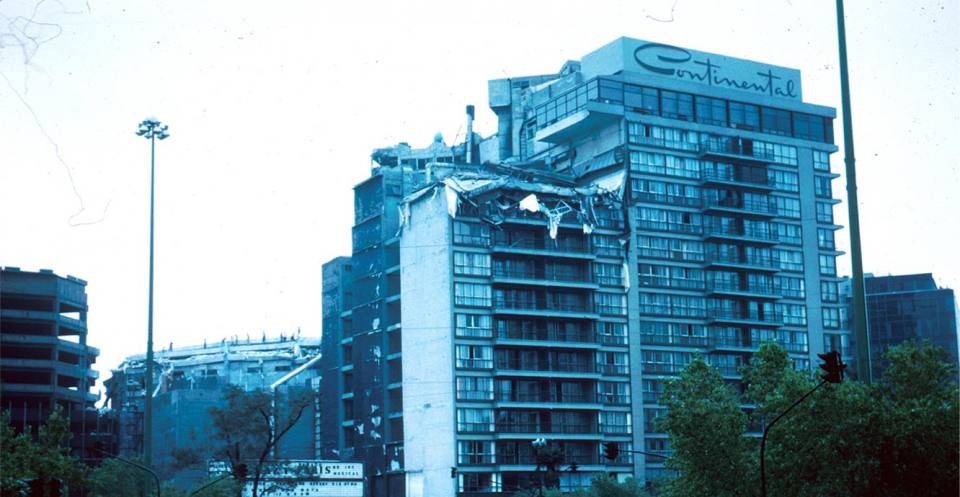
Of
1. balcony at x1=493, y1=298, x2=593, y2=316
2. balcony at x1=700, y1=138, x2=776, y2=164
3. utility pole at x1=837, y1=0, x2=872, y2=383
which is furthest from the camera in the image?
balcony at x1=700, y1=138, x2=776, y2=164

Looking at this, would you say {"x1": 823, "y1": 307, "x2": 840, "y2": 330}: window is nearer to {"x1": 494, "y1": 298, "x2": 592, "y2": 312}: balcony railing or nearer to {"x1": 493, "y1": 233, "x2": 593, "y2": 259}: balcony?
{"x1": 494, "y1": 298, "x2": 592, "y2": 312}: balcony railing

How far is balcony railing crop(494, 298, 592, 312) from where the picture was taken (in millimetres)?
115875

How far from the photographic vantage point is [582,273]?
120625 millimetres

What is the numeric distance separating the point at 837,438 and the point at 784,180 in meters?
80.9

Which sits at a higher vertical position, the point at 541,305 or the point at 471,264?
the point at 471,264

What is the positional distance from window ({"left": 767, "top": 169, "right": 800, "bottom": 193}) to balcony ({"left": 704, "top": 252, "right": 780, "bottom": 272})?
23.1 feet

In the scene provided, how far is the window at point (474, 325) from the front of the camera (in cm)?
11323

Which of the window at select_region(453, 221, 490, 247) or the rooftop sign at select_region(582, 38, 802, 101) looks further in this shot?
the rooftop sign at select_region(582, 38, 802, 101)

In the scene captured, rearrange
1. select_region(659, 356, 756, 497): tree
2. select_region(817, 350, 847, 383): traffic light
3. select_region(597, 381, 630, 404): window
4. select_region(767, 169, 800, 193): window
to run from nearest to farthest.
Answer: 1. select_region(817, 350, 847, 383): traffic light
2. select_region(659, 356, 756, 497): tree
3. select_region(597, 381, 630, 404): window
4. select_region(767, 169, 800, 193): window

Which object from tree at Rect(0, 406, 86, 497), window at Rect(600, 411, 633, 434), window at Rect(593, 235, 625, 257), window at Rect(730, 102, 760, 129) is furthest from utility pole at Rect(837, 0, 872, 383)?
window at Rect(730, 102, 760, 129)

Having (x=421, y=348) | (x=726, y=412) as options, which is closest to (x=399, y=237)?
(x=421, y=348)

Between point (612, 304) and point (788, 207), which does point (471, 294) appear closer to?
point (612, 304)

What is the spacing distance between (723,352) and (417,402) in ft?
97.8

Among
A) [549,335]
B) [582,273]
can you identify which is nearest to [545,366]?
[549,335]
